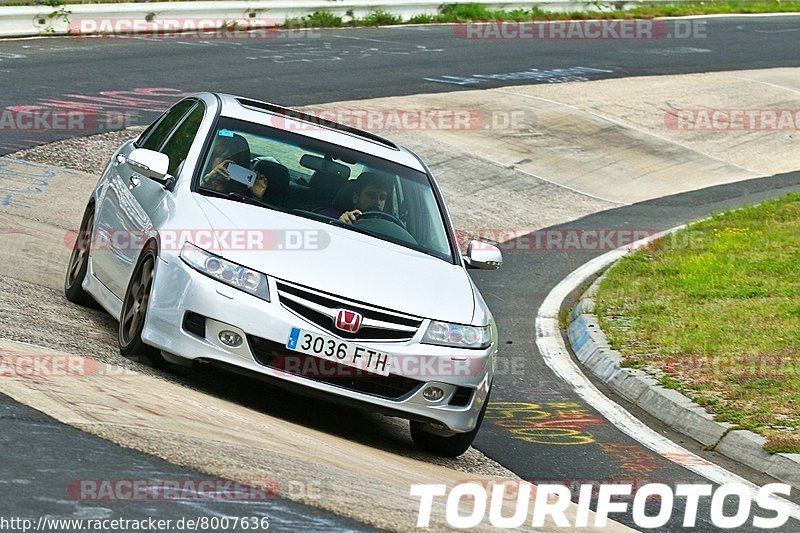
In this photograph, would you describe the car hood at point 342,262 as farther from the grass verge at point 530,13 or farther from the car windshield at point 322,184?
the grass verge at point 530,13

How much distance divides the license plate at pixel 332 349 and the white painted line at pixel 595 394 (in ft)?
7.45

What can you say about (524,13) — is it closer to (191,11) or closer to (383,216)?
(191,11)

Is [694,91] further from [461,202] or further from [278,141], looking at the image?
[278,141]

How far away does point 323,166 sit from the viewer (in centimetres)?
880

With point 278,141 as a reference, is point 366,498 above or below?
below

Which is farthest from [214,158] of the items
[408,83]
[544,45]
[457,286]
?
[544,45]

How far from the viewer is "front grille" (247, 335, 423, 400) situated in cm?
730

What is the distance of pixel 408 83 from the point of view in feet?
74.2

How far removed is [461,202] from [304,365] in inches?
391

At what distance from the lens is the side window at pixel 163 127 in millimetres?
9602
